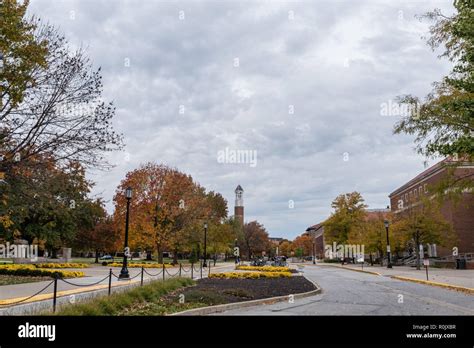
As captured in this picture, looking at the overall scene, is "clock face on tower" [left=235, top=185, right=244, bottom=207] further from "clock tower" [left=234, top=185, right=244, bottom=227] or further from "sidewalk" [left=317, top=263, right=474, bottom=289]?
"sidewalk" [left=317, top=263, right=474, bottom=289]

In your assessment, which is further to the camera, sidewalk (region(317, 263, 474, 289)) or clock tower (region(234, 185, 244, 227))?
clock tower (region(234, 185, 244, 227))

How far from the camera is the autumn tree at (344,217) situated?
217 feet

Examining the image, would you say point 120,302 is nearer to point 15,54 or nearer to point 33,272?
point 15,54

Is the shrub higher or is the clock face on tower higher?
the clock face on tower

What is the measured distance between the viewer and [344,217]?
6644 cm

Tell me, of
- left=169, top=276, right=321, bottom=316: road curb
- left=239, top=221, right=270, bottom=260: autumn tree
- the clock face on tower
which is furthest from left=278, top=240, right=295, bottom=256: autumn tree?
left=169, top=276, right=321, bottom=316: road curb

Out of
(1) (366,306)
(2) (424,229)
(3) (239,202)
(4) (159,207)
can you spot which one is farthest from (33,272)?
(3) (239,202)

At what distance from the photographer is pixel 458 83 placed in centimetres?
1556

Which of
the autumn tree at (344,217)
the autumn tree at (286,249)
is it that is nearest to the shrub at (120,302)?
the autumn tree at (344,217)

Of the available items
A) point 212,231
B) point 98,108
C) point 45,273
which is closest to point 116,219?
point 212,231

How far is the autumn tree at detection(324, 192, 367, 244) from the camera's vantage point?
217ft

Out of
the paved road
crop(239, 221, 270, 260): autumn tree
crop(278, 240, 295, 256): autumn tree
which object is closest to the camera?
the paved road
